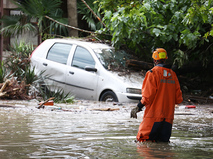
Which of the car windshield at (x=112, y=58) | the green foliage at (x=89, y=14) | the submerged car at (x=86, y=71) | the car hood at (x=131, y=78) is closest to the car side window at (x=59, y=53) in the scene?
the submerged car at (x=86, y=71)

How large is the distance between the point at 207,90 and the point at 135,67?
9.65 feet

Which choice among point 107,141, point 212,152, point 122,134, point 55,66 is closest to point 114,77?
point 55,66

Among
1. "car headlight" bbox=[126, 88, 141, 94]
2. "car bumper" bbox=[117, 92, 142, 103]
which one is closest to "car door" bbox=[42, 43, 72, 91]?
"car bumper" bbox=[117, 92, 142, 103]

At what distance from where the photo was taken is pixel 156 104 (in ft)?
17.6

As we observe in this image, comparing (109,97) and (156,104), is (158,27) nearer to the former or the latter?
(109,97)

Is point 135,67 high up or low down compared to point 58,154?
up

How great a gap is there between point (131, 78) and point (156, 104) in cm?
587

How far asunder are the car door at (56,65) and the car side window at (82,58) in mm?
336

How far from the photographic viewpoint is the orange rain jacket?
5301 millimetres

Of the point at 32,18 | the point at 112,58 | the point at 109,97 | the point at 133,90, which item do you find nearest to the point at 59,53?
the point at 112,58

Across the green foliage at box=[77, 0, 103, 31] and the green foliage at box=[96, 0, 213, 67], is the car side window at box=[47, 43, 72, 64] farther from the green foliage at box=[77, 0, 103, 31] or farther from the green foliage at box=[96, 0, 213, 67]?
the green foliage at box=[77, 0, 103, 31]

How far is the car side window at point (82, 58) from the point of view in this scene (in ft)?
37.8

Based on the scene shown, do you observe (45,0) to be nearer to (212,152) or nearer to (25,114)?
(25,114)

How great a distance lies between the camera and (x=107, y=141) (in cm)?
540
